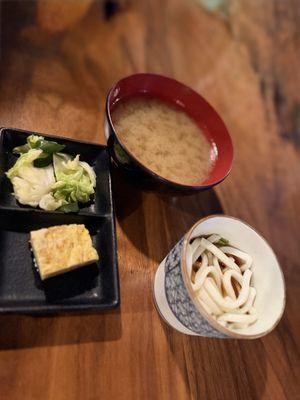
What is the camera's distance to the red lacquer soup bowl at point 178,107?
1168mm

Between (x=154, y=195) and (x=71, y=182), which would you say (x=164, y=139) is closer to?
(x=154, y=195)

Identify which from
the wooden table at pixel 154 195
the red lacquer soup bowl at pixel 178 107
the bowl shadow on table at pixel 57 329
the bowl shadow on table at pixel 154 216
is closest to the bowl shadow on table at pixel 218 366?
→ the wooden table at pixel 154 195

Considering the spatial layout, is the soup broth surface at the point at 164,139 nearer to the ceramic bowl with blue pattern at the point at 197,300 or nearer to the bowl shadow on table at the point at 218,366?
the ceramic bowl with blue pattern at the point at 197,300

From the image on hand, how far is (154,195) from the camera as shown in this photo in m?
1.40

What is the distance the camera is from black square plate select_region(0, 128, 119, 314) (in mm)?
962

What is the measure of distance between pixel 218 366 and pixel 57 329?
0.54 meters

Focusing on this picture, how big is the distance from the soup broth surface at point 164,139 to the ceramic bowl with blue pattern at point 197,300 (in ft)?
0.86

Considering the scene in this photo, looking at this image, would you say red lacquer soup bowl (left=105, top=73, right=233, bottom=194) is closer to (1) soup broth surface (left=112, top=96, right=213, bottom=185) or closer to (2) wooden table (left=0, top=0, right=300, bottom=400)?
(1) soup broth surface (left=112, top=96, right=213, bottom=185)

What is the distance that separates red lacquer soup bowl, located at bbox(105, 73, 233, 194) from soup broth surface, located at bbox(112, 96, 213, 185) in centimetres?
2

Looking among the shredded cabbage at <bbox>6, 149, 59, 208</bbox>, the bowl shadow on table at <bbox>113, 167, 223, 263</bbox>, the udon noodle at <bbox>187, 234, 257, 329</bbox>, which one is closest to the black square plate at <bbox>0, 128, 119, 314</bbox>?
the shredded cabbage at <bbox>6, 149, 59, 208</bbox>

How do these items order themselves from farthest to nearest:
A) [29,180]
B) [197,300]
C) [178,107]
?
[178,107], [29,180], [197,300]

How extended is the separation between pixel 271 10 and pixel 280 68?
1.98 ft

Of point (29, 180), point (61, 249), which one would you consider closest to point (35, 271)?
point (61, 249)

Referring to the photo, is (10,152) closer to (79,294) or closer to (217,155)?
(79,294)
